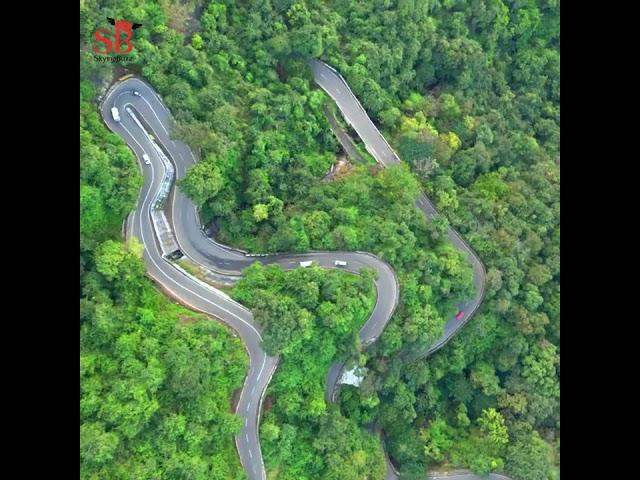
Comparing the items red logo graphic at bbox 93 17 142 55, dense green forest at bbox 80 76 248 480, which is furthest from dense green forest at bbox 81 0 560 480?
red logo graphic at bbox 93 17 142 55

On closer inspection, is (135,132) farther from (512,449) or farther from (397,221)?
(512,449)

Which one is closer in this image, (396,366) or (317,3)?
(396,366)

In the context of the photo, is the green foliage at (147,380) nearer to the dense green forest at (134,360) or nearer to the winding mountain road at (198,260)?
the dense green forest at (134,360)

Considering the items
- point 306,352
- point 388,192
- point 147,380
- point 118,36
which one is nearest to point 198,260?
point 147,380

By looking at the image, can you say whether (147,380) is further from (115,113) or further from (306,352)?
(115,113)

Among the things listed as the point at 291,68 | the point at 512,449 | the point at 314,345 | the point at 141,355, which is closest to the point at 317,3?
the point at 291,68

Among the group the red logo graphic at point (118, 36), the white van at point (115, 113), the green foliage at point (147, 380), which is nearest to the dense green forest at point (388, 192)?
the red logo graphic at point (118, 36)

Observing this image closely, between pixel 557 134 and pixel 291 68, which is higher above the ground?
pixel 291 68

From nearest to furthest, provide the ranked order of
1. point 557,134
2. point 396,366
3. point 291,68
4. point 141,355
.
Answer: point 141,355 → point 396,366 → point 291,68 → point 557,134
